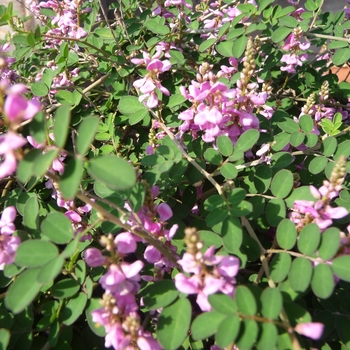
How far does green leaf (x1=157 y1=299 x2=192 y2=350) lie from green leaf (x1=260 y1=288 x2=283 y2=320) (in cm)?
16

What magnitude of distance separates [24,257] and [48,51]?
1.29 meters

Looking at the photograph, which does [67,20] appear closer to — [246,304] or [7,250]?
[7,250]

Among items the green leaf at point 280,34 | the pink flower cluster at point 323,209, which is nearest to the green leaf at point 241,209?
the pink flower cluster at point 323,209

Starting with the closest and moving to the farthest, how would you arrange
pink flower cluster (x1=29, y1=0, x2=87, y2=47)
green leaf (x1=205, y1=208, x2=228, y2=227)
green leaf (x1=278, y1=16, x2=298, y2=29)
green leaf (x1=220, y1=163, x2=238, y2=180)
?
green leaf (x1=205, y1=208, x2=228, y2=227), green leaf (x1=220, y1=163, x2=238, y2=180), green leaf (x1=278, y1=16, x2=298, y2=29), pink flower cluster (x1=29, y1=0, x2=87, y2=47)

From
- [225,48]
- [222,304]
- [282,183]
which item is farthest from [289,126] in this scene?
[222,304]

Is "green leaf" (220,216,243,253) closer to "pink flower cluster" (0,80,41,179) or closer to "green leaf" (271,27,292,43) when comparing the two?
"pink flower cluster" (0,80,41,179)

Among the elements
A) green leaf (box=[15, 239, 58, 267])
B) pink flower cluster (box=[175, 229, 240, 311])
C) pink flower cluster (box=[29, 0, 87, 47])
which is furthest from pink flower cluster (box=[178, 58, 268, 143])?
pink flower cluster (box=[29, 0, 87, 47])

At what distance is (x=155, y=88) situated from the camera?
124cm

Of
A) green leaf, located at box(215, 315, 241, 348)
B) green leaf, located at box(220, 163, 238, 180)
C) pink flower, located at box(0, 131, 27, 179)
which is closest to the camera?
pink flower, located at box(0, 131, 27, 179)

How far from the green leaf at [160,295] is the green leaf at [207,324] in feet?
0.31

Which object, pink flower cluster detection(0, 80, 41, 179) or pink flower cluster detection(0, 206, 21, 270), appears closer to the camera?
pink flower cluster detection(0, 80, 41, 179)

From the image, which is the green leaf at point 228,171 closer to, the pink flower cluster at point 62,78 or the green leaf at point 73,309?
the green leaf at point 73,309

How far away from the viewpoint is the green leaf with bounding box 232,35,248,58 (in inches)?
55.8

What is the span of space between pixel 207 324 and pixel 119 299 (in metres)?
0.20
